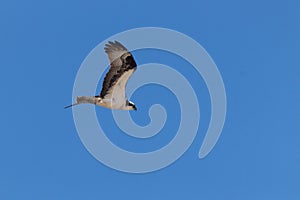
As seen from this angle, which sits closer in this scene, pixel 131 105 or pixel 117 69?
pixel 117 69

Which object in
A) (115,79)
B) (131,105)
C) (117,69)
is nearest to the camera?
(117,69)

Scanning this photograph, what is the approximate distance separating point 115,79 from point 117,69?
203 mm

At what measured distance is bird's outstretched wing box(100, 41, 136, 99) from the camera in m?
12.3

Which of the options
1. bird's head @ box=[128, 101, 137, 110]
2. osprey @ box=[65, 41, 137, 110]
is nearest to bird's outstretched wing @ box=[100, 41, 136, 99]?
osprey @ box=[65, 41, 137, 110]

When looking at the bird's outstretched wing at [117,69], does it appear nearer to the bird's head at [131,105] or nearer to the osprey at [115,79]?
the osprey at [115,79]

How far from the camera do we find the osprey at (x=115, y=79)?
12.4 meters

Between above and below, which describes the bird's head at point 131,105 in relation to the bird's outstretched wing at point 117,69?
above

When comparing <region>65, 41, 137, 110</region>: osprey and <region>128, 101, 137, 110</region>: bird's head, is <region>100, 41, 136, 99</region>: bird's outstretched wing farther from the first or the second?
<region>128, 101, 137, 110</region>: bird's head

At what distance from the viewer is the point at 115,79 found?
41.7ft

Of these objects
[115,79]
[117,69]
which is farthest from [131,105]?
[117,69]

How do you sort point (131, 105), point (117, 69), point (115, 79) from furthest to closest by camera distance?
point (131, 105), point (115, 79), point (117, 69)

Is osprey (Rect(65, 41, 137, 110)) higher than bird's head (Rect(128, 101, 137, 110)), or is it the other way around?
bird's head (Rect(128, 101, 137, 110))

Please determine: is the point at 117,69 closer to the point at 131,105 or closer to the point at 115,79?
the point at 115,79

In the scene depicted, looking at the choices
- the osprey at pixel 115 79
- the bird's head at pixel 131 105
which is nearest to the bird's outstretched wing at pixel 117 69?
the osprey at pixel 115 79
